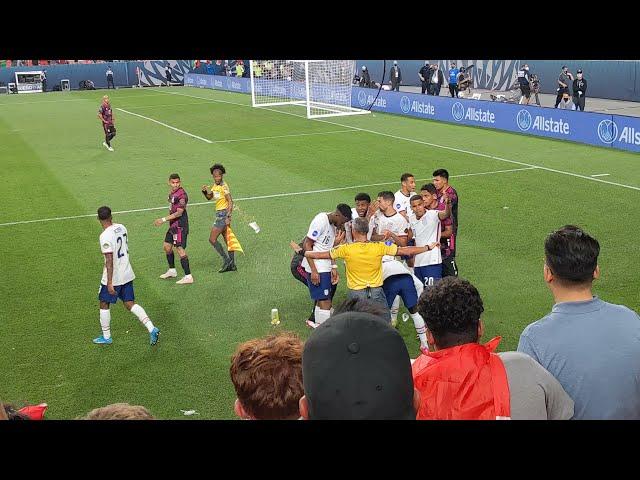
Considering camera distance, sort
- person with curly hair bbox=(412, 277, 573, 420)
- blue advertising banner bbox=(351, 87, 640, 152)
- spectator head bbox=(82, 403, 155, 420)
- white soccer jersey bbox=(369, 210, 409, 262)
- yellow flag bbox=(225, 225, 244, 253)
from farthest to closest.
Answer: blue advertising banner bbox=(351, 87, 640, 152) → yellow flag bbox=(225, 225, 244, 253) → white soccer jersey bbox=(369, 210, 409, 262) → person with curly hair bbox=(412, 277, 573, 420) → spectator head bbox=(82, 403, 155, 420)

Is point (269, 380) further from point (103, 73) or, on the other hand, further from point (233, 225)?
point (103, 73)

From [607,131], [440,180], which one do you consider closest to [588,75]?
[607,131]

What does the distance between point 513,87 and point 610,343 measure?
38.8m

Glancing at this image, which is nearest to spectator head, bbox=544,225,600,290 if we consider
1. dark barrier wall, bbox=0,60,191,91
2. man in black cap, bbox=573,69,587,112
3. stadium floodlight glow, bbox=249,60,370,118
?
stadium floodlight glow, bbox=249,60,370,118

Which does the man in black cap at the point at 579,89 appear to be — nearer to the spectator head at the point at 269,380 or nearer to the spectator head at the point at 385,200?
the spectator head at the point at 385,200

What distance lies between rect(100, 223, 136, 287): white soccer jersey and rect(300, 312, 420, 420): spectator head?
802cm

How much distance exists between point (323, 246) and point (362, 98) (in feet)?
95.3

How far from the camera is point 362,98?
1496 inches

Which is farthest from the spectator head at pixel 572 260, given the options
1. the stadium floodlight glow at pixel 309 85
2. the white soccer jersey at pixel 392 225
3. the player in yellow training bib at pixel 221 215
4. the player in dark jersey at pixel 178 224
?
the stadium floodlight glow at pixel 309 85

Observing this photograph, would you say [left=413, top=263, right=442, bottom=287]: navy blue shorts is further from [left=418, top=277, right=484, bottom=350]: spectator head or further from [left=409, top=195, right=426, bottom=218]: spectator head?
[left=418, top=277, right=484, bottom=350]: spectator head

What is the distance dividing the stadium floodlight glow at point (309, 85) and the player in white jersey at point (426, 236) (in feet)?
72.3

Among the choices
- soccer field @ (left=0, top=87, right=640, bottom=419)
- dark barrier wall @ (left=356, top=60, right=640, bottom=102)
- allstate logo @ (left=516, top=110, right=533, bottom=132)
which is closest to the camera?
soccer field @ (left=0, top=87, right=640, bottom=419)

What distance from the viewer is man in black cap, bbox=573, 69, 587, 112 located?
3150cm
